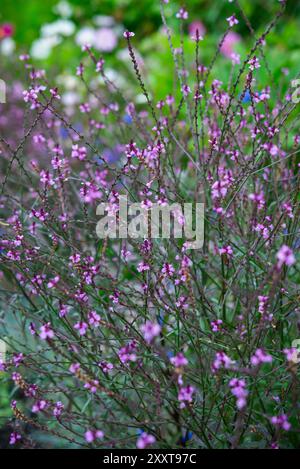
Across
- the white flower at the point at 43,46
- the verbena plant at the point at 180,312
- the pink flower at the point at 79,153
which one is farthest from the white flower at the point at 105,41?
the pink flower at the point at 79,153

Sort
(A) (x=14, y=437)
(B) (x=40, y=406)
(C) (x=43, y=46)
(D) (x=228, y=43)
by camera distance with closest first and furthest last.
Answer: (B) (x=40, y=406) < (A) (x=14, y=437) < (D) (x=228, y=43) < (C) (x=43, y=46)

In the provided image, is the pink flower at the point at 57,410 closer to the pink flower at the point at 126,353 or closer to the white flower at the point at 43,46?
the pink flower at the point at 126,353

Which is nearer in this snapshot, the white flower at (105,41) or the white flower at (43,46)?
the white flower at (105,41)

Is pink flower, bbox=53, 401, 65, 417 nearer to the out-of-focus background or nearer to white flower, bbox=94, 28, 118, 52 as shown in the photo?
the out-of-focus background

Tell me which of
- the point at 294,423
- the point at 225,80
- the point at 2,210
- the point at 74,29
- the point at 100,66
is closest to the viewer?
the point at 294,423

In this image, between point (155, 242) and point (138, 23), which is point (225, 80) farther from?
point (138, 23)

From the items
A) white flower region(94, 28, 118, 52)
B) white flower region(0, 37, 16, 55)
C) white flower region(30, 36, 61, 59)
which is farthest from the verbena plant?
white flower region(30, 36, 61, 59)

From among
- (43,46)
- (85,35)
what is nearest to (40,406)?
(85,35)

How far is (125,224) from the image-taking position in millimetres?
1892

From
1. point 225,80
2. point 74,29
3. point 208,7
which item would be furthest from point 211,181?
point 74,29

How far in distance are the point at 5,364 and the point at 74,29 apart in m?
5.83

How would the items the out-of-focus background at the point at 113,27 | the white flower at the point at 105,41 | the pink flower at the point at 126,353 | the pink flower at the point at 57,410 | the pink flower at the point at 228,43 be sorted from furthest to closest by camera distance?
the white flower at the point at 105,41, the out-of-focus background at the point at 113,27, the pink flower at the point at 228,43, the pink flower at the point at 57,410, the pink flower at the point at 126,353

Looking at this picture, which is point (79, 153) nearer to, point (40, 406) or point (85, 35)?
point (40, 406)
